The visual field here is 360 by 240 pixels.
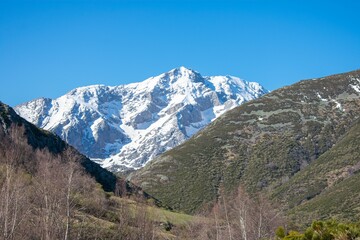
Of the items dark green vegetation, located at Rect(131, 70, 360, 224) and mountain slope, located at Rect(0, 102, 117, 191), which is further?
dark green vegetation, located at Rect(131, 70, 360, 224)

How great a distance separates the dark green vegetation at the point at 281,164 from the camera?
11388 centimetres

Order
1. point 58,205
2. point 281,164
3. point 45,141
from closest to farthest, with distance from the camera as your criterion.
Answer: point 58,205 < point 45,141 < point 281,164

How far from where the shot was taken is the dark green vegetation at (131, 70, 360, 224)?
11388 centimetres

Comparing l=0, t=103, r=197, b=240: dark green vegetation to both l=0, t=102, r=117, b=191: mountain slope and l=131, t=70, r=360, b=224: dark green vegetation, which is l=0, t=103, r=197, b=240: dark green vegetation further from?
l=131, t=70, r=360, b=224: dark green vegetation

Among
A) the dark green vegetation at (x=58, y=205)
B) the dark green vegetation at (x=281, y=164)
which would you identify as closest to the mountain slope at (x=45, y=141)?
the dark green vegetation at (x=58, y=205)

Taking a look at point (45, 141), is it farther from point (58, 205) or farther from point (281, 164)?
point (281, 164)

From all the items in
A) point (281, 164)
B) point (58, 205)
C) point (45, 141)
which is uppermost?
point (281, 164)

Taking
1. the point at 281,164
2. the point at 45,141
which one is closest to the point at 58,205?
the point at 45,141

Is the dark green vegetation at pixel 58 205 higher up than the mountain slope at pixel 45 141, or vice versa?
the mountain slope at pixel 45 141

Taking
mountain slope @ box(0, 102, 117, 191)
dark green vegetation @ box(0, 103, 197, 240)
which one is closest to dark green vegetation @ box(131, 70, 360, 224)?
mountain slope @ box(0, 102, 117, 191)

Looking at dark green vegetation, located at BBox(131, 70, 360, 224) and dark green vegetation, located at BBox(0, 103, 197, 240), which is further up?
dark green vegetation, located at BBox(131, 70, 360, 224)

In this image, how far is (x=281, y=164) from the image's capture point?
507 ft

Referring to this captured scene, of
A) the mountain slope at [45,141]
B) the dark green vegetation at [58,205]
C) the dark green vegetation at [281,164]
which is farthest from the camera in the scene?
the dark green vegetation at [281,164]

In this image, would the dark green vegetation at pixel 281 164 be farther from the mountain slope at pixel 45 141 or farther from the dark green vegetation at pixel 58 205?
the dark green vegetation at pixel 58 205
